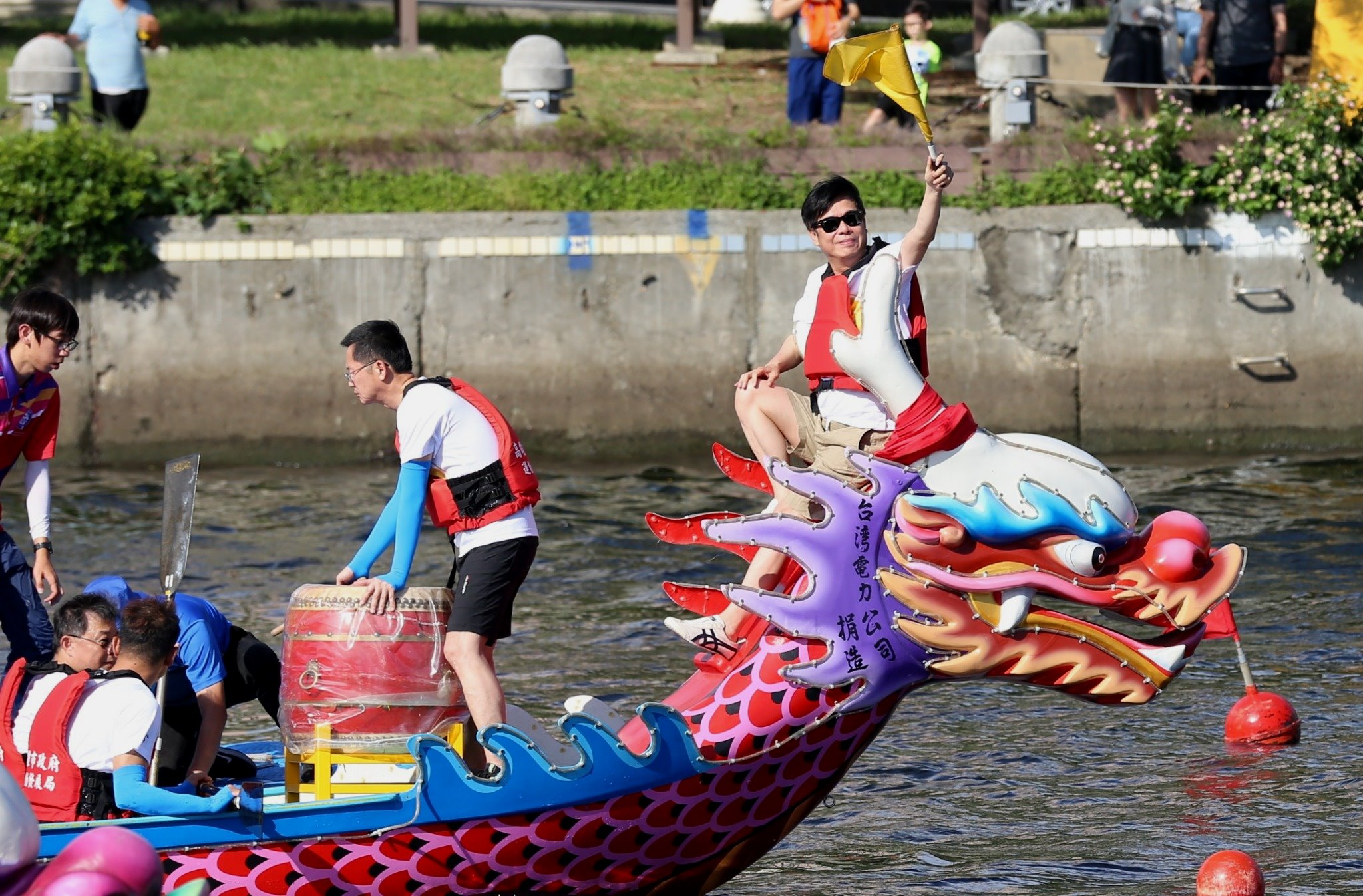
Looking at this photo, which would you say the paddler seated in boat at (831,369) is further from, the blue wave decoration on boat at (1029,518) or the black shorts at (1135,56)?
the black shorts at (1135,56)

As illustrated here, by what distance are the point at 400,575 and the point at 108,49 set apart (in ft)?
34.1

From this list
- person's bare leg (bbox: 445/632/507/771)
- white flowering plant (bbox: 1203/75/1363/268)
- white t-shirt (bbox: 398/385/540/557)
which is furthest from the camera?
white flowering plant (bbox: 1203/75/1363/268)

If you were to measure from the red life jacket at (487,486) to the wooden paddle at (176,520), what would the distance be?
0.84 m

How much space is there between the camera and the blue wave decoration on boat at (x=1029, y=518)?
624 centimetres

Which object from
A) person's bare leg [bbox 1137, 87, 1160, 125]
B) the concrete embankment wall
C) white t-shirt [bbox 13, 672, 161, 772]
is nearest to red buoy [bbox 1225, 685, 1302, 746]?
white t-shirt [bbox 13, 672, 161, 772]

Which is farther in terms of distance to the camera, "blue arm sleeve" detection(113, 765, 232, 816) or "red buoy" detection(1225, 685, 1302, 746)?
"red buoy" detection(1225, 685, 1302, 746)

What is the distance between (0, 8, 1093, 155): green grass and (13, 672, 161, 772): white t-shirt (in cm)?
978

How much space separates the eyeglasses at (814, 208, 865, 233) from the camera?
699cm

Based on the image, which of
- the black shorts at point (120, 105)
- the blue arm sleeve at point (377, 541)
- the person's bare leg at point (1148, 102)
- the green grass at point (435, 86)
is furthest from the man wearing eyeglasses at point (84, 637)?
the person's bare leg at point (1148, 102)

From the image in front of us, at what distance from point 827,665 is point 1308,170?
372 inches

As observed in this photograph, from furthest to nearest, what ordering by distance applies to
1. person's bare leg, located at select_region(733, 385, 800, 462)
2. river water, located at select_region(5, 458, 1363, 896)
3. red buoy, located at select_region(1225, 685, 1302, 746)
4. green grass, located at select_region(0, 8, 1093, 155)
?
green grass, located at select_region(0, 8, 1093, 155) → red buoy, located at select_region(1225, 685, 1302, 746) → river water, located at select_region(5, 458, 1363, 896) → person's bare leg, located at select_region(733, 385, 800, 462)

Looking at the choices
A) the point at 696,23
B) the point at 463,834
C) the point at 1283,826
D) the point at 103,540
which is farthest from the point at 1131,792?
the point at 696,23

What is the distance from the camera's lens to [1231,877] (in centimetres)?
650

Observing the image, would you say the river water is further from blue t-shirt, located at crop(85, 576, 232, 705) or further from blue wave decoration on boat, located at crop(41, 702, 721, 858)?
blue t-shirt, located at crop(85, 576, 232, 705)
